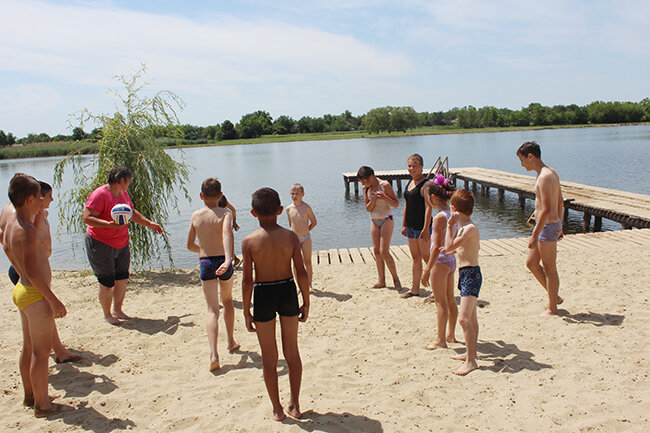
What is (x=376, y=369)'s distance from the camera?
4281 millimetres

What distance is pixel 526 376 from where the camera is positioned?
392 centimetres

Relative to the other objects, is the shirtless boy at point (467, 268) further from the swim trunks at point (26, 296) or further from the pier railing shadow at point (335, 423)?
the swim trunks at point (26, 296)

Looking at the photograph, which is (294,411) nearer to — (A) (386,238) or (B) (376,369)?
(B) (376,369)

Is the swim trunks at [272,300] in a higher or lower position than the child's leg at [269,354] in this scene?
higher

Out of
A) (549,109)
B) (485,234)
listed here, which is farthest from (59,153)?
(549,109)

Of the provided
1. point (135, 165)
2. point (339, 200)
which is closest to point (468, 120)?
point (339, 200)

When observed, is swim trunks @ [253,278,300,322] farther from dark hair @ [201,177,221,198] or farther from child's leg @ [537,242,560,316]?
child's leg @ [537,242,560,316]

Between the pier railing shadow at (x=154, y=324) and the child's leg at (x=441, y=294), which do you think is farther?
the pier railing shadow at (x=154, y=324)

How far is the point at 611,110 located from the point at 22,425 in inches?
5140

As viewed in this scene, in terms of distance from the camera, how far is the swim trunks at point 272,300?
3.24m

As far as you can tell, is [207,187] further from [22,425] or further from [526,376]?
[526,376]

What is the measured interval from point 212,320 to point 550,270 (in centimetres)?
375

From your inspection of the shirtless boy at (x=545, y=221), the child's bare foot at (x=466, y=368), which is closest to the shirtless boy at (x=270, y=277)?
the child's bare foot at (x=466, y=368)

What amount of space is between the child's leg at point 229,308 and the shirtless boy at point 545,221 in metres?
3.26
